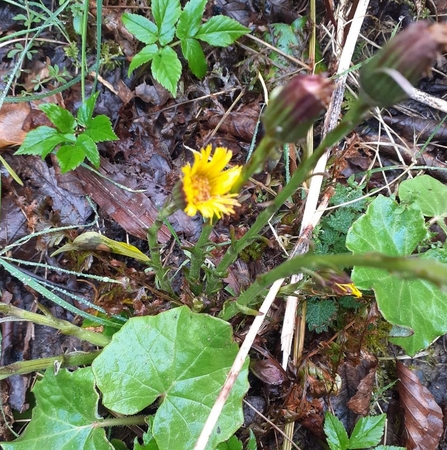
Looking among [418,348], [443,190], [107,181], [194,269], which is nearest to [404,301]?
[418,348]

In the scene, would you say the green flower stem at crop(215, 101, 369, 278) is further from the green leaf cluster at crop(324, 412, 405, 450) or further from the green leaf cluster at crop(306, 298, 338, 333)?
the green leaf cluster at crop(324, 412, 405, 450)

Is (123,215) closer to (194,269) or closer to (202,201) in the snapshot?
(194,269)

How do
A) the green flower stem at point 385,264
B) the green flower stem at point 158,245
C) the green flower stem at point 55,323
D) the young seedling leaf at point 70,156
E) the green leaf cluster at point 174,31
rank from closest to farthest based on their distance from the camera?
the green flower stem at point 385,264 < the green flower stem at point 158,245 < the green flower stem at point 55,323 < the young seedling leaf at point 70,156 < the green leaf cluster at point 174,31

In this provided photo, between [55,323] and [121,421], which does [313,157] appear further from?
[121,421]

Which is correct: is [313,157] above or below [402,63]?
below

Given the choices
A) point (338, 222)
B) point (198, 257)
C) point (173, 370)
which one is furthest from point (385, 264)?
point (338, 222)

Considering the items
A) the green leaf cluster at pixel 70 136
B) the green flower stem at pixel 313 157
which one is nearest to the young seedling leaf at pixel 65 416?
the green flower stem at pixel 313 157

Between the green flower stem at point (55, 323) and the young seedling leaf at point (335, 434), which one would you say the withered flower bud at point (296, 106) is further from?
the young seedling leaf at point (335, 434)
